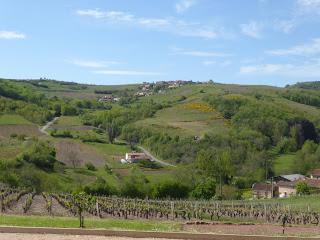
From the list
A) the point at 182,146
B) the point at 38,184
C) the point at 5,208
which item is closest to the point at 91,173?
the point at 38,184

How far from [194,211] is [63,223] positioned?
21062 millimetres

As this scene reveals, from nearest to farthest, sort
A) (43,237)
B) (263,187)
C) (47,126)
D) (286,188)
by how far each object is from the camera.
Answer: (43,237)
(263,187)
(286,188)
(47,126)

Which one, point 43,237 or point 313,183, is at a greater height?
point 43,237

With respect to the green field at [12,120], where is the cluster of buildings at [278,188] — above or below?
below

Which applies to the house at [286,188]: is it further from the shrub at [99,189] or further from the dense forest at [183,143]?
the shrub at [99,189]

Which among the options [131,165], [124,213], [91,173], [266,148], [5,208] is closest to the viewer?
[5,208]

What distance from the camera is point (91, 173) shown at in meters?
93.3

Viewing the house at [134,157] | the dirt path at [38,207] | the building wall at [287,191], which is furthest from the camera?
the house at [134,157]

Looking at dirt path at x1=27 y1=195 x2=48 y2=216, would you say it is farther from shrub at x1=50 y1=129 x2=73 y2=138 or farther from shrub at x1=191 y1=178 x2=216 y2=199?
shrub at x1=50 y1=129 x2=73 y2=138

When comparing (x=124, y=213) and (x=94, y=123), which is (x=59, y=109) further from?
(x=124, y=213)

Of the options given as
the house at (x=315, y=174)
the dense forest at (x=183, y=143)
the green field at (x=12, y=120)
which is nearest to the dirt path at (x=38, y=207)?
the dense forest at (x=183, y=143)

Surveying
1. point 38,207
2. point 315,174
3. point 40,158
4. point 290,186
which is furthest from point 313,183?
point 38,207

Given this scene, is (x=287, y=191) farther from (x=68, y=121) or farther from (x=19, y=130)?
(x=68, y=121)

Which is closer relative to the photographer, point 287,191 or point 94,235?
point 94,235
